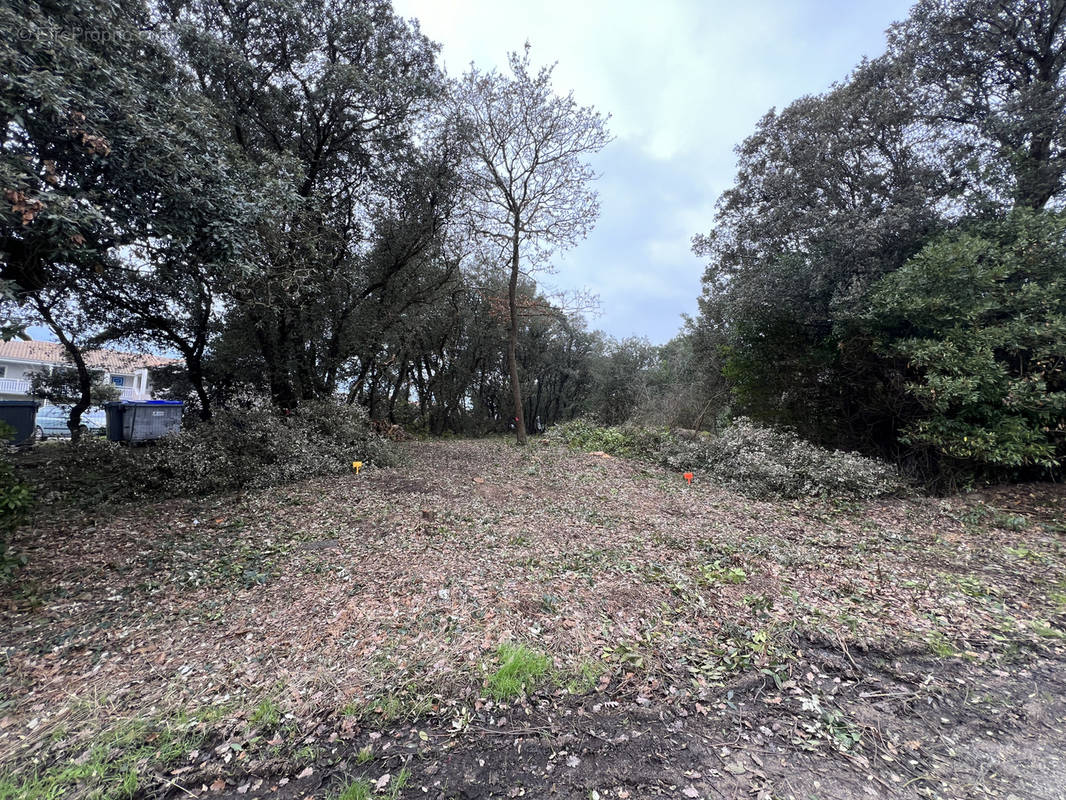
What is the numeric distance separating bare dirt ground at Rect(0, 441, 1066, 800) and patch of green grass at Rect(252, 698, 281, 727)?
0.4 inches

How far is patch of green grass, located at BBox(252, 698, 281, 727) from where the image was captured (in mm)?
1908

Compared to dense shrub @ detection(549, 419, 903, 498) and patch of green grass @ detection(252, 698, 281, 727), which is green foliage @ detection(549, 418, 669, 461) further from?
patch of green grass @ detection(252, 698, 281, 727)

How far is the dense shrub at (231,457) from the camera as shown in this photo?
5.07 meters

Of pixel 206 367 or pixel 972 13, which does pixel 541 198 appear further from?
pixel 206 367

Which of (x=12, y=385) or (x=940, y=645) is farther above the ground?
(x=12, y=385)

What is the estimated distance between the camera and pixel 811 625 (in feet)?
8.75


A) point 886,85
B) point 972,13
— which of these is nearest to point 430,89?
point 886,85

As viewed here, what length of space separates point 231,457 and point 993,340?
376 inches

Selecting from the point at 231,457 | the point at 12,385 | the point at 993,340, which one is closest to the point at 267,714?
the point at 231,457

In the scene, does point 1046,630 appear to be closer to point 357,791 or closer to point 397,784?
point 397,784

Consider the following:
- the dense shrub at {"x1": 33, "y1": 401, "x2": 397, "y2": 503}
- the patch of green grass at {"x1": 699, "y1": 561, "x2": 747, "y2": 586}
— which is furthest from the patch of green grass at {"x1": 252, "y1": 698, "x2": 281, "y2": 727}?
the dense shrub at {"x1": 33, "y1": 401, "x2": 397, "y2": 503}

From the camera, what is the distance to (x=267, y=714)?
1941 mm

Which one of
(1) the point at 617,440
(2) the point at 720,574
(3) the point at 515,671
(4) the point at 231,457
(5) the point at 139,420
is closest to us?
(3) the point at 515,671

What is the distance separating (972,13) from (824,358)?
520 cm
